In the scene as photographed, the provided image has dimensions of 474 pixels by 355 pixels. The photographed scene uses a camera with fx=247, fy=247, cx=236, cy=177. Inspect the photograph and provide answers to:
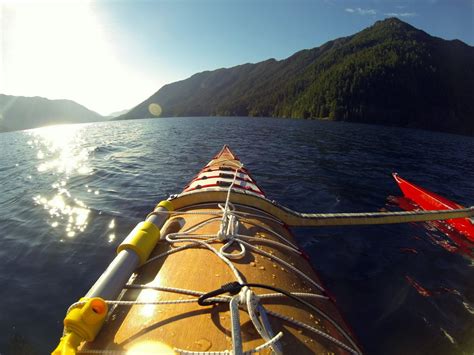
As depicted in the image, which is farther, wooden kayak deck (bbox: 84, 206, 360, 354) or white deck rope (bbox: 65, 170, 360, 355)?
wooden kayak deck (bbox: 84, 206, 360, 354)

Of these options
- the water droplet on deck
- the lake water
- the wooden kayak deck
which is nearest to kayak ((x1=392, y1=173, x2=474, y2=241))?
the lake water

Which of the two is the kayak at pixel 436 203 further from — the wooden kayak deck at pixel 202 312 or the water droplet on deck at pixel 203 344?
the water droplet on deck at pixel 203 344

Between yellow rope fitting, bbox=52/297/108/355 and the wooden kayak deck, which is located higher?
Result: yellow rope fitting, bbox=52/297/108/355

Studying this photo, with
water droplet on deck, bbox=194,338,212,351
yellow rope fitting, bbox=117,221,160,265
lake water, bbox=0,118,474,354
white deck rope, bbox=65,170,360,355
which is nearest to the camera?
white deck rope, bbox=65,170,360,355

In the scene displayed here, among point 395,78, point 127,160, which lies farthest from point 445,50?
point 127,160

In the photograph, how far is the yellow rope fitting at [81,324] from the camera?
1.79 meters

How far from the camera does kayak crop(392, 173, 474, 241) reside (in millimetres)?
7426

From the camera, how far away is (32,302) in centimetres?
496

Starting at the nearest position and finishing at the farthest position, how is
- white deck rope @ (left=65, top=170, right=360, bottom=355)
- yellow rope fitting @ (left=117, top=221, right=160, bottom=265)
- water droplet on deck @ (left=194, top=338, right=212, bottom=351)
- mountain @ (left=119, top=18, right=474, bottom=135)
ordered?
white deck rope @ (left=65, top=170, right=360, bottom=355), water droplet on deck @ (left=194, top=338, right=212, bottom=351), yellow rope fitting @ (left=117, top=221, right=160, bottom=265), mountain @ (left=119, top=18, right=474, bottom=135)

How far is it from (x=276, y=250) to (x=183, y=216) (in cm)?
189

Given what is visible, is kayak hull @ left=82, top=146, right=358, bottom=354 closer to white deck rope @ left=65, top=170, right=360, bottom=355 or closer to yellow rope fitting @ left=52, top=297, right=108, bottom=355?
white deck rope @ left=65, top=170, right=360, bottom=355

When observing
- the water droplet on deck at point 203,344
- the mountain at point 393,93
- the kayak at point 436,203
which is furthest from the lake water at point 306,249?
the mountain at point 393,93

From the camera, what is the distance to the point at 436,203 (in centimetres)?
873

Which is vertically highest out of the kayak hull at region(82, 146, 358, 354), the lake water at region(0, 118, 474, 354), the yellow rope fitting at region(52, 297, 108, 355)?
the yellow rope fitting at region(52, 297, 108, 355)
